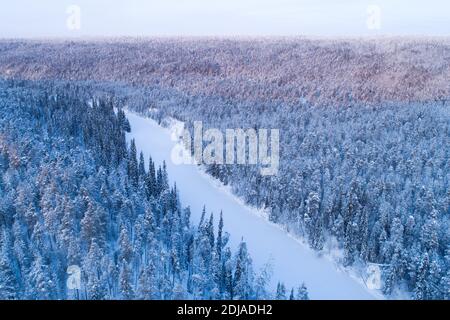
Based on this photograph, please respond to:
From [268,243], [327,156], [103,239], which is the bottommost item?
[268,243]

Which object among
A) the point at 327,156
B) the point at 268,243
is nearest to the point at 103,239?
the point at 268,243

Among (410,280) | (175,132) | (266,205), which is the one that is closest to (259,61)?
(175,132)

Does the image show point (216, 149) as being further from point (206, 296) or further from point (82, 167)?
point (206, 296)

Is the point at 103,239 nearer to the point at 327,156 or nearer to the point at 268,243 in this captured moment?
the point at 268,243

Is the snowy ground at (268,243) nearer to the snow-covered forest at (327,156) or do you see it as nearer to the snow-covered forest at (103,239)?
the snow-covered forest at (327,156)

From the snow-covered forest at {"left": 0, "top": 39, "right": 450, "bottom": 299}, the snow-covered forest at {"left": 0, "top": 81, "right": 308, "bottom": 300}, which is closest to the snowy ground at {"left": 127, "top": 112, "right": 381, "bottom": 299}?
the snow-covered forest at {"left": 0, "top": 39, "right": 450, "bottom": 299}

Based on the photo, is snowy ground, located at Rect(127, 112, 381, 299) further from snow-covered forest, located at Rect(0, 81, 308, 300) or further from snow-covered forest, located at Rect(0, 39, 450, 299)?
snow-covered forest, located at Rect(0, 81, 308, 300)

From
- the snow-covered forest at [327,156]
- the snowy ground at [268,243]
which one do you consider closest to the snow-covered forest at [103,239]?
the snow-covered forest at [327,156]
